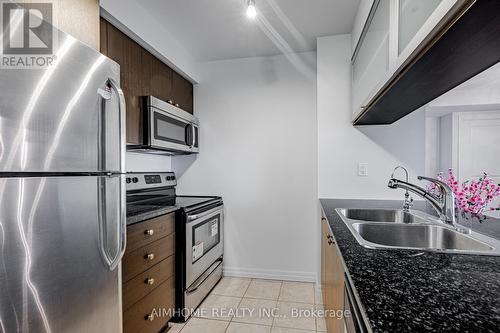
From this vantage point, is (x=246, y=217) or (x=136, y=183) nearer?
(x=136, y=183)

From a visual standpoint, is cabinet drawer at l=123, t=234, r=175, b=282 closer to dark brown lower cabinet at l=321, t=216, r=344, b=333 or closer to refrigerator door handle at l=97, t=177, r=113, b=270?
refrigerator door handle at l=97, t=177, r=113, b=270

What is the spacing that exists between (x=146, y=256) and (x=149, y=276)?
0.48ft

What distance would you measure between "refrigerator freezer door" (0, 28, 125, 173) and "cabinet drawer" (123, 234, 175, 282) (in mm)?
596

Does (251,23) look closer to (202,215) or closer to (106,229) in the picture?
(202,215)

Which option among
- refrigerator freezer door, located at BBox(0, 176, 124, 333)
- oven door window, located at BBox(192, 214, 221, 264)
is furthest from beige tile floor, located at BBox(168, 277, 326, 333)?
refrigerator freezer door, located at BBox(0, 176, 124, 333)

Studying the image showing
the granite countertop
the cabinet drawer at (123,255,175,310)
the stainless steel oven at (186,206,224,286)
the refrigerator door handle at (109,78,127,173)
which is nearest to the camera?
the granite countertop

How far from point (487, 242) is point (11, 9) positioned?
184 centimetres

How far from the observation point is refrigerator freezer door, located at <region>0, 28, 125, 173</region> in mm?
799

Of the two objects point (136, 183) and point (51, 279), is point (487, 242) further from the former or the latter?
point (136, 183)

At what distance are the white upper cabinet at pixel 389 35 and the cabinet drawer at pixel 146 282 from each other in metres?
1.74

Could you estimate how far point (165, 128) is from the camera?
2225mm

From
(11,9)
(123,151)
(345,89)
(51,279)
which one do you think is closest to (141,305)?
(51,279)

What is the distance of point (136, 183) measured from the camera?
7.54ft

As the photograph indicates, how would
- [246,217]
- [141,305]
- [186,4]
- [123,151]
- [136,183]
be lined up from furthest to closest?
[246,217], [136,183], [186,4], [141,305], [123,151]
